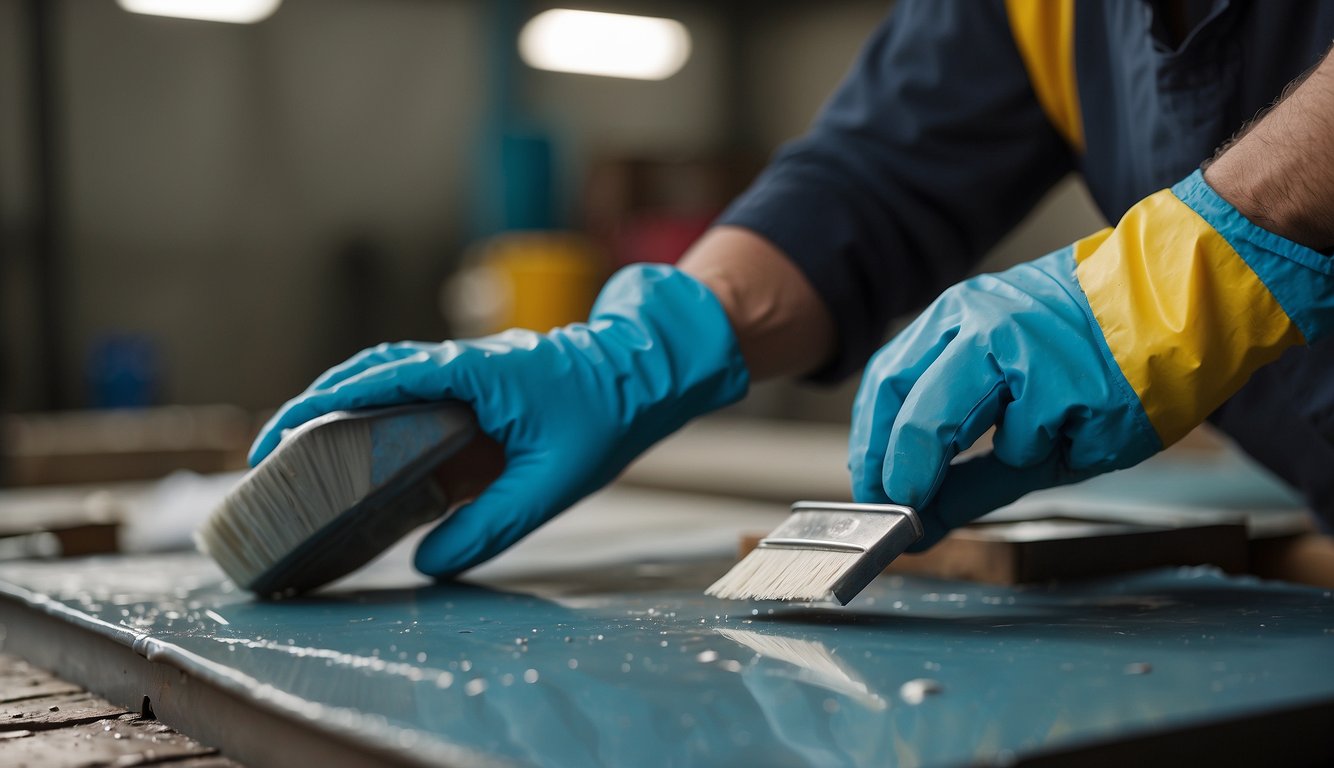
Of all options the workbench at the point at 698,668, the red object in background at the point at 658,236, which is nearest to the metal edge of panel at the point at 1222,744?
the workbench at the point at 698,668

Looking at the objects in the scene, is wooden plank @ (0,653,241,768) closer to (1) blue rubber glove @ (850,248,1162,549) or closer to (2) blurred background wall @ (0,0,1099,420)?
(1) blue rubber glove @ (850,248,1162,549)

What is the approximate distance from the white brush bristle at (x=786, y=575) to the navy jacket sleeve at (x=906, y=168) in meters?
0.48

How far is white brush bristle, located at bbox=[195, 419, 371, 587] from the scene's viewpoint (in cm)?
98

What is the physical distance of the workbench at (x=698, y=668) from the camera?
59 cm

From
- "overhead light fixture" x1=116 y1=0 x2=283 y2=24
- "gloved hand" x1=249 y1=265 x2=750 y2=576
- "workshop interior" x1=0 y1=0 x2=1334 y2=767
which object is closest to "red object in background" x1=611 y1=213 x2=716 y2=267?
"overhead light fixture" x1=116 y1=0 x2=283 y2=24

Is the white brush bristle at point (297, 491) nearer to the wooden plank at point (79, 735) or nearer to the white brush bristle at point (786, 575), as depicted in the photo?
the wooden plank at point (79, 735)

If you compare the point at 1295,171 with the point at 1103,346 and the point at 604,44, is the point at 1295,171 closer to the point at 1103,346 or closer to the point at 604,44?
the point at 1103,346

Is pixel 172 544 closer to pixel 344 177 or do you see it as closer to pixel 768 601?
pixel 768 601

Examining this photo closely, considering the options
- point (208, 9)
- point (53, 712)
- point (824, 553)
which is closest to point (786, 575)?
point (824, 553)

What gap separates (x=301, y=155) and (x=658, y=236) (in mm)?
1824

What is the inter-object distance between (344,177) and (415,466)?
18.3 ft

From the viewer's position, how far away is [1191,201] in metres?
0.89

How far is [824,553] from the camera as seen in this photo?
0.89m

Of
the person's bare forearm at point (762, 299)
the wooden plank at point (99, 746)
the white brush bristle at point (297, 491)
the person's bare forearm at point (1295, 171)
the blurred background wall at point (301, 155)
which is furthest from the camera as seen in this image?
the blurred background wall at point (301, 155)
